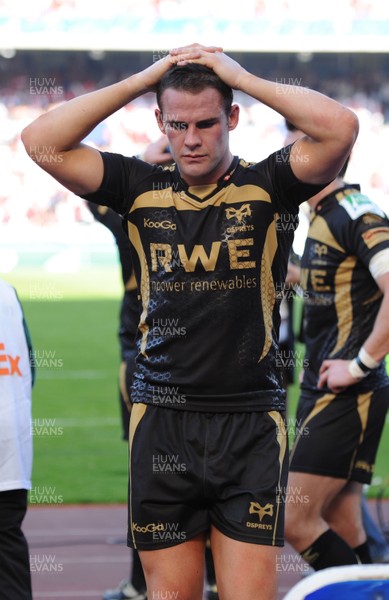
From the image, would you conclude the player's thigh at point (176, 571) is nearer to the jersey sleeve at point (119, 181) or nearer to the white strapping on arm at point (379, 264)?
the jersey sleeve at point (119, 181)

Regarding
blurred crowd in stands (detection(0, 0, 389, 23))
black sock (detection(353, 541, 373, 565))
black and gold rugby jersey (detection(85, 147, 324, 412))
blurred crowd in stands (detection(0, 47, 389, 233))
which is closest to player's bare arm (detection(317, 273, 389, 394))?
black sock (detection(353, 541, 373, 565))

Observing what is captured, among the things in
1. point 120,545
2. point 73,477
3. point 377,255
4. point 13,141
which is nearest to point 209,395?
point 377,255

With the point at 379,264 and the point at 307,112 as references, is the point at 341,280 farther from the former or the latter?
the point at 307,112

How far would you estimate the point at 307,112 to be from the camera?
3.44m

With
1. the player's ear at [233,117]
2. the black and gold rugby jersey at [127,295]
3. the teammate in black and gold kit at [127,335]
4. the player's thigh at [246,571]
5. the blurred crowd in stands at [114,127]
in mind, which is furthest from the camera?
the blurred crowd in stands at [114,127]

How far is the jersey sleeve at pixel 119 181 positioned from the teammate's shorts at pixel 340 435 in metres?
1.71

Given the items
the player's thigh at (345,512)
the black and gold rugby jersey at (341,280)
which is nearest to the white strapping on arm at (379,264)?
the black and gold rugby jersey at (341,280)

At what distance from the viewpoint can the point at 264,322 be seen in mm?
3605

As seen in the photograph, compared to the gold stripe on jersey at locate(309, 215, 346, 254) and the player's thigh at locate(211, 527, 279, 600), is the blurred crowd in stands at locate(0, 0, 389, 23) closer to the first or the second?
the gold stripe on jersey at locate(309, 215, 346, 254)

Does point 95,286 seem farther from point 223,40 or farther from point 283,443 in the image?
point 283,443

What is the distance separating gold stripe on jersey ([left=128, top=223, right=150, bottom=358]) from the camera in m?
3.65

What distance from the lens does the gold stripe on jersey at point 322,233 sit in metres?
4.94

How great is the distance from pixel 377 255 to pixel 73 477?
4725 millimetres

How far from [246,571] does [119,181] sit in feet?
4.39
